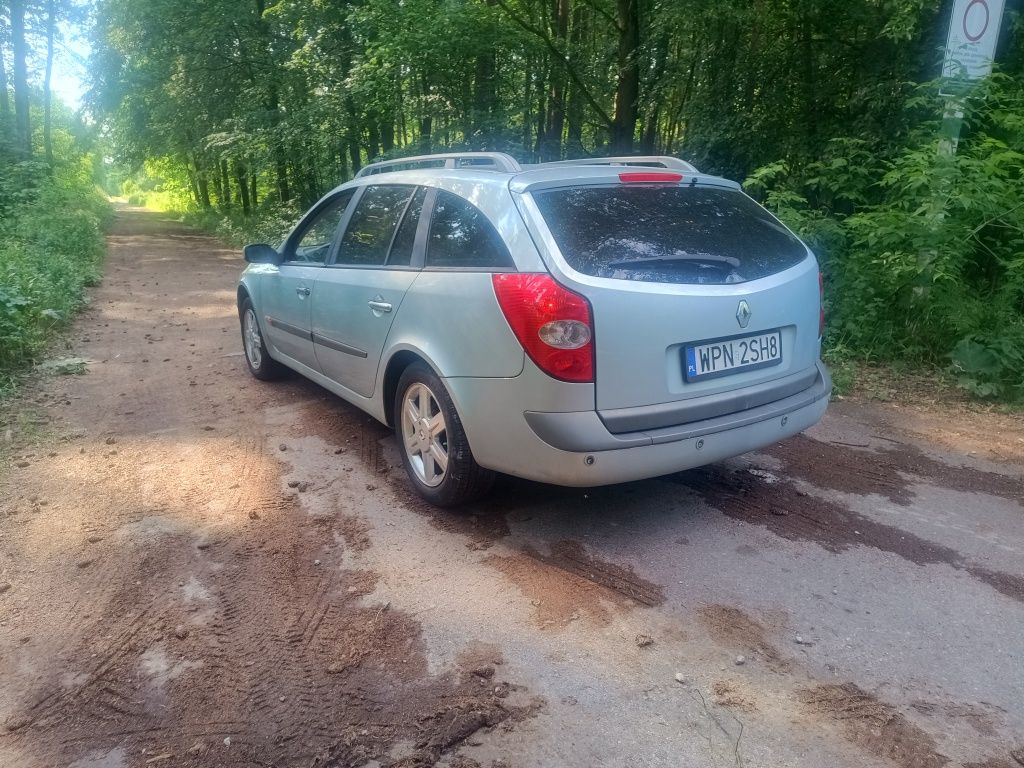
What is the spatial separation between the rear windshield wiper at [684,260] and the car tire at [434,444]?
105 centimetres

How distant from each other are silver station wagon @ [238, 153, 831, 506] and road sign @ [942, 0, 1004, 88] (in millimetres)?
3727

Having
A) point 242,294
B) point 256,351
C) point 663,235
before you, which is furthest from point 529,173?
point 242,294

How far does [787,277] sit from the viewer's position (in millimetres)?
3529

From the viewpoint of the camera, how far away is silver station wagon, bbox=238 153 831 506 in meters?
3.02

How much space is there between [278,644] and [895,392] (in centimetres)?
503

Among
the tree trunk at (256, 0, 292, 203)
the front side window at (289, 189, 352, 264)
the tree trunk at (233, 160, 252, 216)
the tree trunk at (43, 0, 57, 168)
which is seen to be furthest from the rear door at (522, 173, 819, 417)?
the tree trunk at (43, 0, 57, 168)

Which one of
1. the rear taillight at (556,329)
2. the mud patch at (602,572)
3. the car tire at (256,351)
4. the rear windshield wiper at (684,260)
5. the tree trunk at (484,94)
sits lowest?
the mud patch at (602,572)

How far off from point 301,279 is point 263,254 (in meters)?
0.69

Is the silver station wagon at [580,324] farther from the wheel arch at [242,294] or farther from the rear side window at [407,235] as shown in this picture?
the wheel arch at [242,294]

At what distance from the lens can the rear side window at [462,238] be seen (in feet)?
10.9

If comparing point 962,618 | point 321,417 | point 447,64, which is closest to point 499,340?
point 962,618

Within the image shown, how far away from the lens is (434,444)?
12.2ft

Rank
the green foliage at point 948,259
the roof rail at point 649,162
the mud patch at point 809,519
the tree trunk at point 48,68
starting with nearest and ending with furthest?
1. the mud patch at point 809,519
2. the roof rail at point 649,162
3. the green foliage at point 948,259
4. the tree trunk at point 48,68

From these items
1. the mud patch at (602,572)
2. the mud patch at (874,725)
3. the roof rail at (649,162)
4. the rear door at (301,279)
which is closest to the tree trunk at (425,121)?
the rear door at (301,279)
